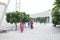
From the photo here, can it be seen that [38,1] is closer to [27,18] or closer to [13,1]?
[13,1]

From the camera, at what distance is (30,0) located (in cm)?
7812

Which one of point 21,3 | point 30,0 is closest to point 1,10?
point 21,3

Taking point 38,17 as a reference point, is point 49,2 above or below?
above

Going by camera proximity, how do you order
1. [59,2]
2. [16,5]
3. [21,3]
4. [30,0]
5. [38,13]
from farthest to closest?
[38,13] < [30,0] < [21,3] < [16,5] < [59,2]

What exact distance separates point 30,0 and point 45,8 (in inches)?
335

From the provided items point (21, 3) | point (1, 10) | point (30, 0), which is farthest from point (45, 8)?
point (1, 10)

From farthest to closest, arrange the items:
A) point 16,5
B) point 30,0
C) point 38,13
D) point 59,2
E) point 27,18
→ point 38,13 → point 30,0 → point 16,5 → point 27,18 → point 59,2

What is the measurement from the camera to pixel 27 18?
3478 centimetres

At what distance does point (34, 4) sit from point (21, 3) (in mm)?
16365

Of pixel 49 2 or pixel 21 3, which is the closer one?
pixel 21 3

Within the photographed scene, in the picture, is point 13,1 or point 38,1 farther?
point 38,1

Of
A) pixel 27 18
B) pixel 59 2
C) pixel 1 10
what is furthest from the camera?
pixel 1 10

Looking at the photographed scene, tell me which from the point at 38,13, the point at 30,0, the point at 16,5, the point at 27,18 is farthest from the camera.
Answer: the point at 38,13

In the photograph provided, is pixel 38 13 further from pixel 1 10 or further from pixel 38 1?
pixel 1 10
